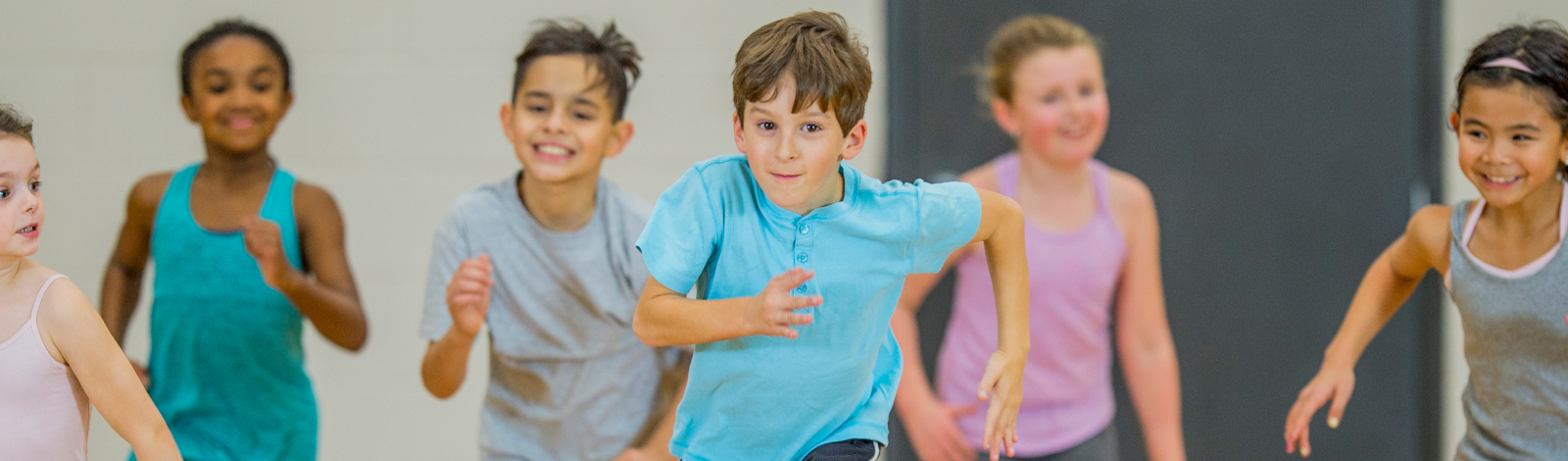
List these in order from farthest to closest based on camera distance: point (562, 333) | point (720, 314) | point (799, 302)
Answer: point (562, 333), point (720, 314), point (799, 302)

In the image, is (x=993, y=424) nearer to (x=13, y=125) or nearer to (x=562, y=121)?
(x=562, y=121)

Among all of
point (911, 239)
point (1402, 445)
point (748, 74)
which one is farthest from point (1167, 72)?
point (748, 74)

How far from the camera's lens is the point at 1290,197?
3.31 m

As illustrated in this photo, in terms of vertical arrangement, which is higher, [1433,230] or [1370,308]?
[1433,230]

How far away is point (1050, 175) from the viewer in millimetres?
3172

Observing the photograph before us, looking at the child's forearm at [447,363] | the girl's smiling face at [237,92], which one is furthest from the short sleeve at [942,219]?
the girl's smiling face at [237,92]

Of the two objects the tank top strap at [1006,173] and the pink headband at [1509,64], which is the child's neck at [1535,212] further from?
the tank top strap at [1006,173]

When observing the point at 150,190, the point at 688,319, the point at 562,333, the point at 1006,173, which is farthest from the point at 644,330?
the point at 150,190

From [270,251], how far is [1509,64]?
292cm

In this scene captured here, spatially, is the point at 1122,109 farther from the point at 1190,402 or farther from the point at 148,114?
the point at 148,114

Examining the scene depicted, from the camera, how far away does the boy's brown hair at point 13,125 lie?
1.99 meters

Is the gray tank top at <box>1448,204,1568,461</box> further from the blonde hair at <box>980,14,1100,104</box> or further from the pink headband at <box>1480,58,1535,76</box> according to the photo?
the blonde hair at <box>980,14,1100,104</box>

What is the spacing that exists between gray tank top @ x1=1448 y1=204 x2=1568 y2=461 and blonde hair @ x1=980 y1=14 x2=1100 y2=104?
3.66 ft

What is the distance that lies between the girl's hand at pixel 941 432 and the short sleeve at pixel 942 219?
45.4 inches
